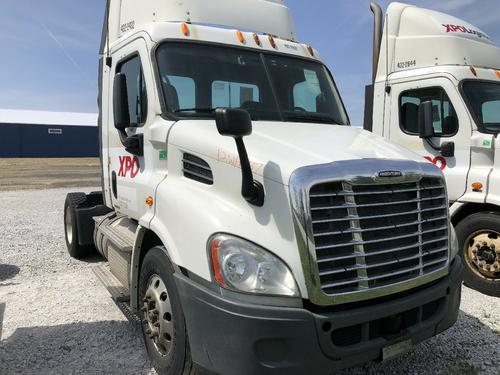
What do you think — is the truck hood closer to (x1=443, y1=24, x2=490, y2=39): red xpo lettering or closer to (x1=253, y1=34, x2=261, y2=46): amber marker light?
(x1=253, y1=34, x2=261, y2=46): amber marker light

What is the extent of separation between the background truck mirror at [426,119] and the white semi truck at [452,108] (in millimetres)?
12

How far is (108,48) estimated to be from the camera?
4.91 metres

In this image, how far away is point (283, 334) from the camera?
248 centimetres

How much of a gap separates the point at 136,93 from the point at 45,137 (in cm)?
4536

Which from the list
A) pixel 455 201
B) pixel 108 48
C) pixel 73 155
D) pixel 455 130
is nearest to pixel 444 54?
pixel 455 130

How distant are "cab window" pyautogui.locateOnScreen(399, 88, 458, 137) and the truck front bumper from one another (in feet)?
12.0

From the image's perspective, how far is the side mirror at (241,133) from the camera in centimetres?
265

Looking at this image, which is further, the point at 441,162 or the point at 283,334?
the point at 441,162

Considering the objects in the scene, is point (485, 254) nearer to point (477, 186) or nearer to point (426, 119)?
point (477, 186)

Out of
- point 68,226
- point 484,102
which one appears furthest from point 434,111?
point 68,226

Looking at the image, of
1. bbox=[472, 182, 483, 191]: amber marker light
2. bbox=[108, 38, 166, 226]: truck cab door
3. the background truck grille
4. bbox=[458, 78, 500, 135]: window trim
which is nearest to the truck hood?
the background truck grille

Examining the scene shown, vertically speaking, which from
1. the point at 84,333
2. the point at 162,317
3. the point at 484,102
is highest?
the point at 484,102

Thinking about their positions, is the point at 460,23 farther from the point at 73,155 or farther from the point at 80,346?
the point at 73,155

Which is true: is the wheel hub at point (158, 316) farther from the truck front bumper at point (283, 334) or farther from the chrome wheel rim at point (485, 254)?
the chrome wheel rim at point (485, 254)
